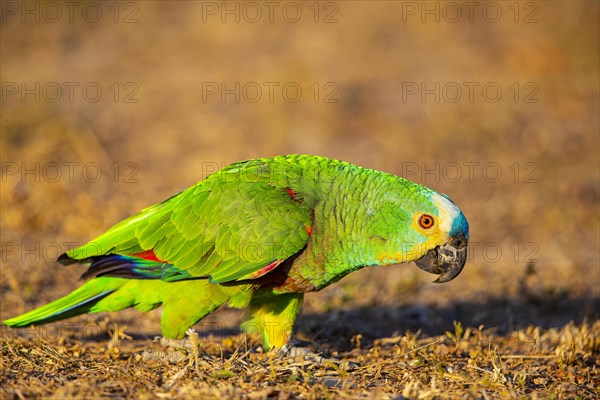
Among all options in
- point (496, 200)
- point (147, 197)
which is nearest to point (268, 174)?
point (147, 197)

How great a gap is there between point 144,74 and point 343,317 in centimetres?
814

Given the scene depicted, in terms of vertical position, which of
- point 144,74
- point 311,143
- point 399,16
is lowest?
point 311,143

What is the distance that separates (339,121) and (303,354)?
22.9ft

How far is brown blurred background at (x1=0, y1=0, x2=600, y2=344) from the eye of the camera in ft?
25.8

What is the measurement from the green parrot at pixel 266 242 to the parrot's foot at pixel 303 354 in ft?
0.27

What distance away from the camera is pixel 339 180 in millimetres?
5188

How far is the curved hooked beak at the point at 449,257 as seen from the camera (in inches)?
197

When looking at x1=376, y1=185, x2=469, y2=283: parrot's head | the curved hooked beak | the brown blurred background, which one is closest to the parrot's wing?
x1=376, y1=185, x2=469, y2=283: parrot's head

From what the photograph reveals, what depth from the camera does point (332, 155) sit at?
11188 mm

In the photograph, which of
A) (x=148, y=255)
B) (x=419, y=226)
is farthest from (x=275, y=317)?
(x=419, y=226)

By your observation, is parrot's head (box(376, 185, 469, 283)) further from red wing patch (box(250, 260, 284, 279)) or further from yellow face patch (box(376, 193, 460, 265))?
red wing patch (box(250, 260, 284, 279))

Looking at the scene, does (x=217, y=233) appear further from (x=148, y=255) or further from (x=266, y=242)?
(x=148, y=255)

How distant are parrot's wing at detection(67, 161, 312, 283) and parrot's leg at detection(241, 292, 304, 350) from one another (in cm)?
62

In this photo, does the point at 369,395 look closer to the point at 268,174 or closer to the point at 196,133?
the point at 268,174
